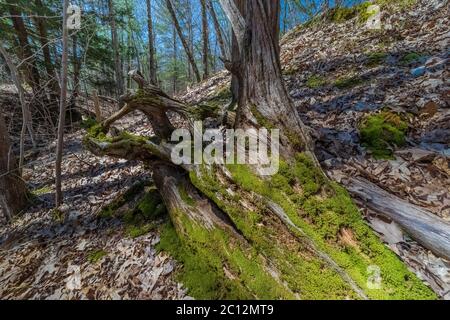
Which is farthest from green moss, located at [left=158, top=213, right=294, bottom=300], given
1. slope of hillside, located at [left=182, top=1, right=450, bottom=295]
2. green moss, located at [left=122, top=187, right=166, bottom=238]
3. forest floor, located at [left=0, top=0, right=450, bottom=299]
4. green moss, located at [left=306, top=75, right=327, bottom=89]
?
green moss, located at [left=306, top=75, right=327, bottom=89]

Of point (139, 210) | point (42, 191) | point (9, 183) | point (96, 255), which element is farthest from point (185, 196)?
point (42, 191)

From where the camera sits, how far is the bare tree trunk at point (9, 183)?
395 centimetres

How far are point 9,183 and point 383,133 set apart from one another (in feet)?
17.9

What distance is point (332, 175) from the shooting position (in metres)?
2.97

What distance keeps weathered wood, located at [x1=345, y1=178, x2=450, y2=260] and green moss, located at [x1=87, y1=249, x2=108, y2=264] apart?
2740 mm

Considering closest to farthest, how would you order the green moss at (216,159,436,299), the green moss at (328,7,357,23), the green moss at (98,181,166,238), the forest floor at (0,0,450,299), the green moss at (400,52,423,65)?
the green moss at (216,159,436,299) → the forest floor at (0,0,450,299) → the green moss at (98,181,166,238) → the green moss at (400,52,423,65) → the green moss at (328,7,357,23)

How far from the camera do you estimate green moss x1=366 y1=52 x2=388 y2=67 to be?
5151mm

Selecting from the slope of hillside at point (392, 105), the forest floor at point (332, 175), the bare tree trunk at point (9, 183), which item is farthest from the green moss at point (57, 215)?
the slope of hillside at point (392, 105)

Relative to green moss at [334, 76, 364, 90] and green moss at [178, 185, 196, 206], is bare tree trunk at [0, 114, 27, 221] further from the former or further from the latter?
green moss at [334, 76, 364, 90]

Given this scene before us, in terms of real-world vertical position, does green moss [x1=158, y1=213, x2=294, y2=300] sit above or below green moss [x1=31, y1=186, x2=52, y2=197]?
below

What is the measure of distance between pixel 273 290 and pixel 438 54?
5052 millimetres

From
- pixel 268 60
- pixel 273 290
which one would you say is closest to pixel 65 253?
pixel 273 290

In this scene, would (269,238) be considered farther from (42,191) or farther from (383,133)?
(42,191)
